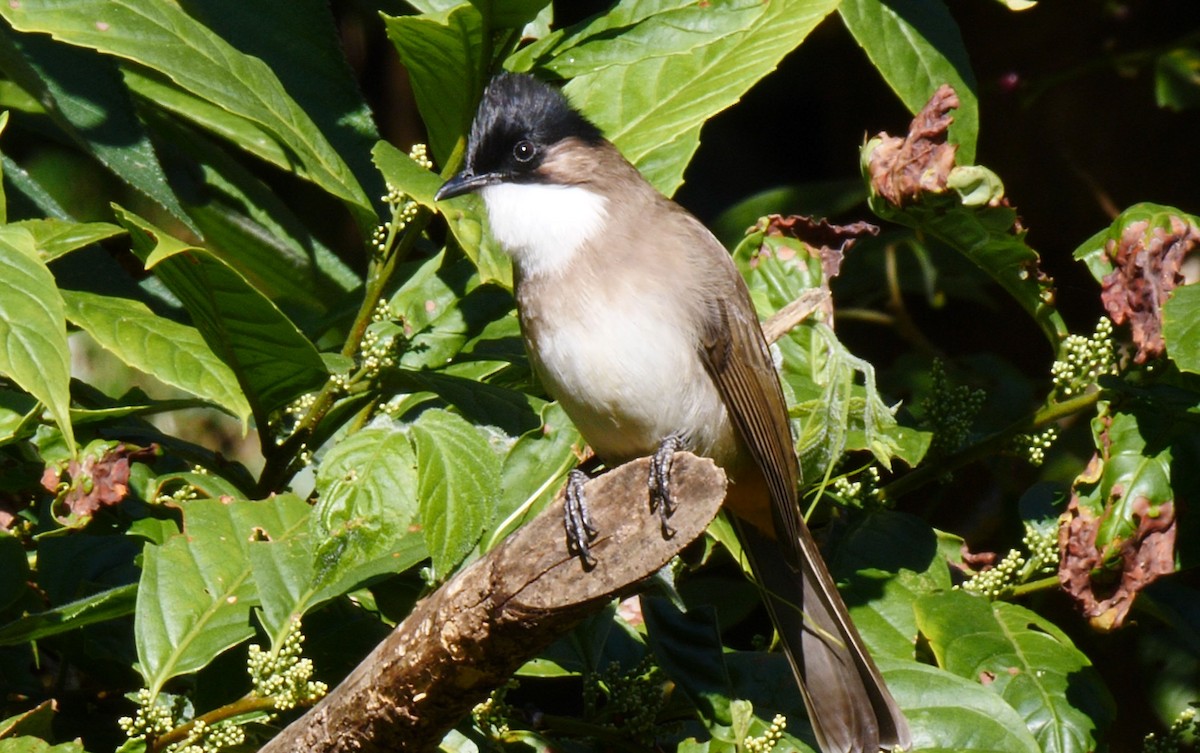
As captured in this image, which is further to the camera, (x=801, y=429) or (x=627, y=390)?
(x=801, y=429)

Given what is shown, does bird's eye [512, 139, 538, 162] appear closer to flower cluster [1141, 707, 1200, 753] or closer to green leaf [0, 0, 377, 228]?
green leaf [0, 0, 377, 228]

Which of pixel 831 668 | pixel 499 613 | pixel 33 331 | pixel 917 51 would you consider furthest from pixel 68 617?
pixel 917 51

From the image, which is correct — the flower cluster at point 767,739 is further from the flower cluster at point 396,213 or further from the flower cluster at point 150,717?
the flower cluster at point 396,213

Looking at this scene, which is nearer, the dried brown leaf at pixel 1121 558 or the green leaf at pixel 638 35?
the dried brown leaf at pixel 1121 558

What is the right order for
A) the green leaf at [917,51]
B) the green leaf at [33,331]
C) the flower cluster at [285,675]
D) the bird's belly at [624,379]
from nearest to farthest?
the green leaf at [33,331] → the flower cluster at [285,675] → the bird's belly at [624,379] → the green leaf at [917,51]

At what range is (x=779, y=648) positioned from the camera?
2.99 meters

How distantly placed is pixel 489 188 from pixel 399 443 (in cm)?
68

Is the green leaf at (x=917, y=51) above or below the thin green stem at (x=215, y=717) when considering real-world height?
above

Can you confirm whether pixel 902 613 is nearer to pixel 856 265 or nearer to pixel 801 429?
pixel 801 429

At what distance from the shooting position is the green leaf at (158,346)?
101 inches

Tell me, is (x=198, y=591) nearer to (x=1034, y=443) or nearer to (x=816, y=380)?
(x=816, y=380)

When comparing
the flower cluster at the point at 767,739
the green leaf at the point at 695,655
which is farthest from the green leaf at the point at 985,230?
the flower cluster at the point at 767,739

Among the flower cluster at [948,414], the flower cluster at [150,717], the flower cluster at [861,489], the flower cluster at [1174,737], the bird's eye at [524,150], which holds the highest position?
the bird's eye at [524,150]

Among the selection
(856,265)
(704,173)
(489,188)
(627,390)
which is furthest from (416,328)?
(704,173)
